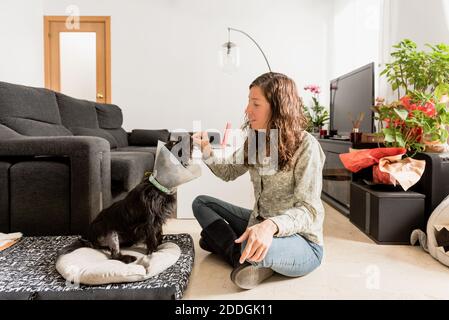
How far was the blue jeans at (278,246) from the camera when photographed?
1.15m

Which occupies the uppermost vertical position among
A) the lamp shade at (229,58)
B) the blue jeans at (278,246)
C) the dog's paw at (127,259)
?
the lamp shade at (229,58)

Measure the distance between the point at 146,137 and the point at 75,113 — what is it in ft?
3.90

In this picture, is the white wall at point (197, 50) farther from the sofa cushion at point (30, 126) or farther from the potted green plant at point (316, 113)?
the sofa cushion at point (30, 126)

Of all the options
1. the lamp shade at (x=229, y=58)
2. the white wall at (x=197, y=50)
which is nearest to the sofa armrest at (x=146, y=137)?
the white wall at (x=197, y=50)

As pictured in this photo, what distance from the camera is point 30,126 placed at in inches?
83.0

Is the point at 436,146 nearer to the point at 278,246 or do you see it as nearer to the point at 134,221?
the point at 278,246

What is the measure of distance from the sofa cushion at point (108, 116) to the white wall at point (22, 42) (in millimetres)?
1048

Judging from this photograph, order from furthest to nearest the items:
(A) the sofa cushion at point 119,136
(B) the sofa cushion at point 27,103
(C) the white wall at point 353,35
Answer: (A) the sofa cushion at point 119,136 < (C) the white wall at point 353,35 < (B) the sofa cushion at point 27,103

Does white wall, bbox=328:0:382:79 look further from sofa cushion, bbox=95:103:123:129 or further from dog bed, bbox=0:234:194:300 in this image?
dog bed, bbox=0:234:194:300

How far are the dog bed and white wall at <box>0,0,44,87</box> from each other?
2.89 meters

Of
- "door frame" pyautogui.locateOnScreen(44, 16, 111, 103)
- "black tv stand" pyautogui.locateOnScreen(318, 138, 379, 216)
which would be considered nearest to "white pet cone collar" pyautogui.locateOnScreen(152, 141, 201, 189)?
"black tv stand" pyautogui.locateOnScreen(318, 138, 379, 216)

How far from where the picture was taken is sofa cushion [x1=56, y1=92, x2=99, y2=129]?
282 centimetres
